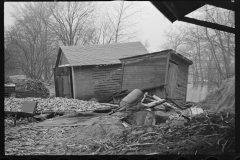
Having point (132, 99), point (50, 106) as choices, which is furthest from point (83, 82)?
point (132, 99)

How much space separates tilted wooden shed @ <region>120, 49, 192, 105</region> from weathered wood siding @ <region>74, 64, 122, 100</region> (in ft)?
9.43

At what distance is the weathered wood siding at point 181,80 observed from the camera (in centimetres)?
1189

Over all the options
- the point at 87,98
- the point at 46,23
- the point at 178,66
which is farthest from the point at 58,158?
the point at 87,98

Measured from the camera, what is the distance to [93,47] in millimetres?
15016

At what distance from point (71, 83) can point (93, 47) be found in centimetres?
273

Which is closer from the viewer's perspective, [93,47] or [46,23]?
[46,23]

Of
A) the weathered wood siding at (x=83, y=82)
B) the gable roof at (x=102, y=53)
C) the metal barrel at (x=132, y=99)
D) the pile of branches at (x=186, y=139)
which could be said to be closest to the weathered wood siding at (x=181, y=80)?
the metal barrel at (x=132, y=99)

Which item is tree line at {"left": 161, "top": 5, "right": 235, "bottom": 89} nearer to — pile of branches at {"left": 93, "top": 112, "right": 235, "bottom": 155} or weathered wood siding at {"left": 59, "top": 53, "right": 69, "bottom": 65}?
pile of branches at {"left": 93, "top": 112, "right": 235, "bottom": 155}

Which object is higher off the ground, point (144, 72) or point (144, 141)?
point (144, 72)

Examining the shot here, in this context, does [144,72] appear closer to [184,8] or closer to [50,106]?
[50,106]

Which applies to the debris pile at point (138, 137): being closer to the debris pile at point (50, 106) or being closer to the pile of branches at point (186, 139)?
the pile of branches at point (186, 139)

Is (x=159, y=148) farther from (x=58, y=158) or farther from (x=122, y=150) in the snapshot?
(x=58, y=158)

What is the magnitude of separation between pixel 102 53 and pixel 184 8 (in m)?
11.3

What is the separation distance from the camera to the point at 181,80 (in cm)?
1230
